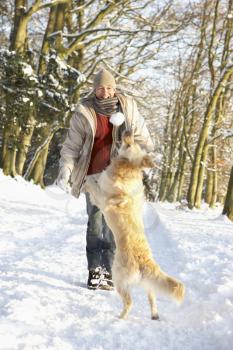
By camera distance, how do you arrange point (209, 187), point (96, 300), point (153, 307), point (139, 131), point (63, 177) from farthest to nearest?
point (209, 187) < point (139, 131) < point (63, 177) < point (96, 300) < point (153, 307)

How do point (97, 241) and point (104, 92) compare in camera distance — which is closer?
point (104, 92)

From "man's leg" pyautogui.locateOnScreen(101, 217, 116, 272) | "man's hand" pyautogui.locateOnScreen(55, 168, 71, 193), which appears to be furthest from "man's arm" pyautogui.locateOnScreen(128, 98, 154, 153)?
"man's leg" pyautogui.locateOnScreen(101, 217, 116, 272)

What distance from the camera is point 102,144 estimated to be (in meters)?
4.89

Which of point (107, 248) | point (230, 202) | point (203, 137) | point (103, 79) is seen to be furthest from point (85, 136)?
point (203, 137)

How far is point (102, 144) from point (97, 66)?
14003 mm

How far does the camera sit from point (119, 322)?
392cm

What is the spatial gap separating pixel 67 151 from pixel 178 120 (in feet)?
71.1

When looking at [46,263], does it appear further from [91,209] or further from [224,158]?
[224,158]

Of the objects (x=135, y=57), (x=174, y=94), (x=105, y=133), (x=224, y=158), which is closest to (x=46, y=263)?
(x=105, y=133)

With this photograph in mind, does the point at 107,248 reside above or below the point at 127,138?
below

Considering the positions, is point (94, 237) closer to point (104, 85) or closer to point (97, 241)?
point (97, 241)

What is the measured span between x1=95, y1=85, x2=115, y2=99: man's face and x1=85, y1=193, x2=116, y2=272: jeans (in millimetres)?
1151

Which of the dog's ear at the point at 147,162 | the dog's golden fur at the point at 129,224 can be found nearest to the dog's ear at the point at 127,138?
the dog's golden fur at the point at 129,224

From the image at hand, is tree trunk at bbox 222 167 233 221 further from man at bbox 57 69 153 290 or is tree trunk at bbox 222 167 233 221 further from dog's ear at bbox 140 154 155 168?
dog's ear at bbox 140 154 155 168
